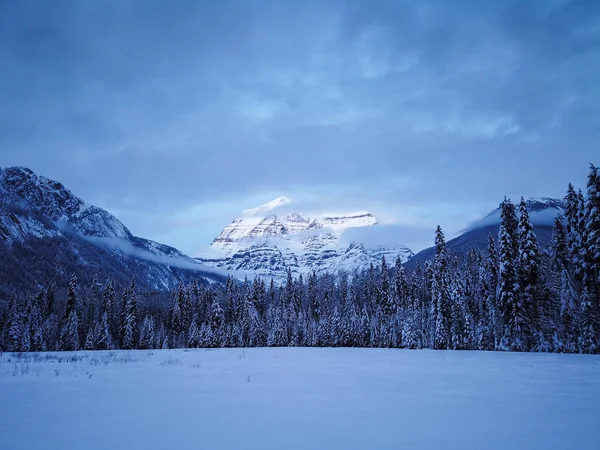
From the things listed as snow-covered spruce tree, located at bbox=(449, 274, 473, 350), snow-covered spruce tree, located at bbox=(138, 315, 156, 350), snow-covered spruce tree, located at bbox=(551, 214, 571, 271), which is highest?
snow-covered spruce tree, located at bbox=(551, 214, 571, 271)

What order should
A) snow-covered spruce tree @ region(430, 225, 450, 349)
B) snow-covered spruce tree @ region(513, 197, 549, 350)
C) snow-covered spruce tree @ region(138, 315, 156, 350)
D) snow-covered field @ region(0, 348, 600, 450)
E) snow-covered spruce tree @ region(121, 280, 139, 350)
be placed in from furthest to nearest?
snow-covered spruce tree @ region(138, 315, 156, 350) → snow-covered spruce tree @ region(121, 280, 139, 350) → snow-covered spruce tree @ region(430, 225, 450, 349) → snow-covered spruce tree @ region(513, 197, 549, 350) → snow-covered field @ region(0, 348, 600, 450)

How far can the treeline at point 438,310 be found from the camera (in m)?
35.5

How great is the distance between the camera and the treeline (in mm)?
35500

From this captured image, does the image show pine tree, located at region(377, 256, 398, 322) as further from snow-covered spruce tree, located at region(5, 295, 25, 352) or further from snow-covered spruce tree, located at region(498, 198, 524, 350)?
snow-covered spruce tree, located at region(5, 295, 25, 352)

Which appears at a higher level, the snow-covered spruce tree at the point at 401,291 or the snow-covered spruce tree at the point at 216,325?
the snow-covered spruce tree at the point at 401,291

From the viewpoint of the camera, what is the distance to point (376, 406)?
32.3 ft

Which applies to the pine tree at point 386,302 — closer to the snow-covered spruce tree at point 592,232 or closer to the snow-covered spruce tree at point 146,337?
the snow-covered spruce tree at point 592,232

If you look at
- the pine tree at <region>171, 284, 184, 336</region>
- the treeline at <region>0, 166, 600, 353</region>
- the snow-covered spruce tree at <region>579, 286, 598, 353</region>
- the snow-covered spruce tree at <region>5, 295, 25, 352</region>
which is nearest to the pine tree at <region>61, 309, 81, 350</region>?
the treeline at <region>0, 166, 600, 353</region>

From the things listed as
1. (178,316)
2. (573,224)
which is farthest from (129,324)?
(573,224)

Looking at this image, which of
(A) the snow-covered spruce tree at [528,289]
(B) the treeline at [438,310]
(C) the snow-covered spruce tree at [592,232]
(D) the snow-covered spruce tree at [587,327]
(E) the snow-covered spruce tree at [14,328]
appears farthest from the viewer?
(E) the snow-covered spruce tree at [14,328]

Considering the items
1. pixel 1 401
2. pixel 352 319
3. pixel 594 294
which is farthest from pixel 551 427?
pixel 352 319

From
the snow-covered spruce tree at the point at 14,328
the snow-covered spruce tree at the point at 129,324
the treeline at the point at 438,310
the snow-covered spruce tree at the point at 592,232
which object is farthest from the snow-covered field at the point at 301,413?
the snow-covered spruce tree at the point at 129,324

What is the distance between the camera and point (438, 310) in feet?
176

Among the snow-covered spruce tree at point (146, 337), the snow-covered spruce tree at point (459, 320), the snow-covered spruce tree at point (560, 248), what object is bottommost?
the snow-covered spruce tree at point (146, 337)
